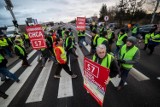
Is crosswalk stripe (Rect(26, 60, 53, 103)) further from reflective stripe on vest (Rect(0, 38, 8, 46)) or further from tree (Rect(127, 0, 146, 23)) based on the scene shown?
tree (Rect(127, 0, 146, 23))

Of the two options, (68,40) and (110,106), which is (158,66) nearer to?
(110,106)

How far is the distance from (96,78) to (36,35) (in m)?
4.90

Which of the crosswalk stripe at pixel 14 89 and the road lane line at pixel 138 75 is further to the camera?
the road lane line at pixel 138 75

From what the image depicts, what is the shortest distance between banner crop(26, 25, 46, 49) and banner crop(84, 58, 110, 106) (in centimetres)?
446

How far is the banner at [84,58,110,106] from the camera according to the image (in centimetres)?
207

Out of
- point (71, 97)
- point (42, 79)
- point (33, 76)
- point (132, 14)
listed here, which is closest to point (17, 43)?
point (33, 76)

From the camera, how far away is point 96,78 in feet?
7.34

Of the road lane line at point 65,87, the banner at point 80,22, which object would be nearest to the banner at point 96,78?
the road lane line at point 65,87

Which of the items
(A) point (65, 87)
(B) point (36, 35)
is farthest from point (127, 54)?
(B) point (36, 35)

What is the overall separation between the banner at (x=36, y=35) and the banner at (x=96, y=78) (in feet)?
14.6

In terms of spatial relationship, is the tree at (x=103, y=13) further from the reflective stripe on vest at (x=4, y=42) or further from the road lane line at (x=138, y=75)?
the road lane line at (x=138, y=75)

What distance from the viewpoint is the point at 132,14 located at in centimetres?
3594

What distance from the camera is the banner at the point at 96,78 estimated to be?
6.79 feet

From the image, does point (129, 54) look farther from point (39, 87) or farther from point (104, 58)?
point (39, 87)
